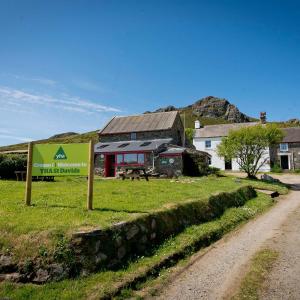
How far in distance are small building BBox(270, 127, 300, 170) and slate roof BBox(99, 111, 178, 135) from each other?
76.1ft

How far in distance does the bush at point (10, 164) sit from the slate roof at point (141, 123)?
19335mm

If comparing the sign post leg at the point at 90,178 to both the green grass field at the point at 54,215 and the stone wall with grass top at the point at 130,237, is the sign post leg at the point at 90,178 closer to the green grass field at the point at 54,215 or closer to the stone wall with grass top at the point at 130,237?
the green grass field at the point at 54,215

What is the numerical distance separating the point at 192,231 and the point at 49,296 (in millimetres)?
5561

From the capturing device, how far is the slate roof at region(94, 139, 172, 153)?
120 ft

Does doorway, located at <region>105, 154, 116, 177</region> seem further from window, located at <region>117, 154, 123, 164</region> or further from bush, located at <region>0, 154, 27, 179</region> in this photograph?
bush, located at <region>0, 154, 27, 179</region>

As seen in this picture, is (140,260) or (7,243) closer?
(7,243)

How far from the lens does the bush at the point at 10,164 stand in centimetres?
2319

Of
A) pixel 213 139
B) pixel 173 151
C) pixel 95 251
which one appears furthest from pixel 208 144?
pixel 95 251

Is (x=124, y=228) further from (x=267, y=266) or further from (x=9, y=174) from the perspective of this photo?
(x=9, y=174)

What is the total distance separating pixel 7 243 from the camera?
23.5ft

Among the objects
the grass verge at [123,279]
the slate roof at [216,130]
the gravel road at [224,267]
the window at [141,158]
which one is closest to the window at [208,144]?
the slate roof at [216,130]

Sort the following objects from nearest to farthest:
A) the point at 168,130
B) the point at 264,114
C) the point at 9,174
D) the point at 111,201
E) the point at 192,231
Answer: the point at 192,231, the point at 111,201, the point at 9,174, the point at 168,130, the point at 264,114

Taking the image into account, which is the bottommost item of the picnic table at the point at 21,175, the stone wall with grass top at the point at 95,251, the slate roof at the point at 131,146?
the stone wall with grass top at the point at 95,251

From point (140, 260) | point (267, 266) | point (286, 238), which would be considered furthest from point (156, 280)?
point (286, 238)
